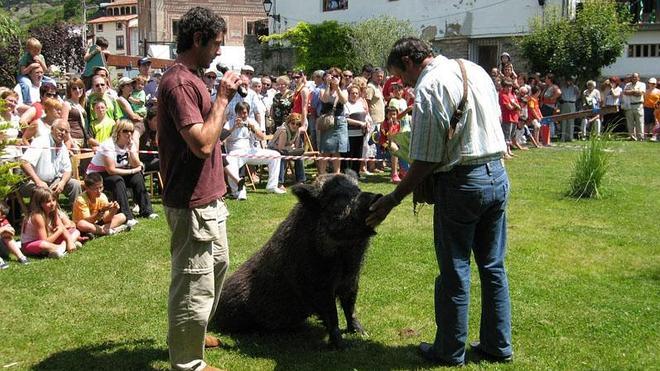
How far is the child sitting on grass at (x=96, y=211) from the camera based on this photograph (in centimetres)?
865

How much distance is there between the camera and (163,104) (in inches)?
150

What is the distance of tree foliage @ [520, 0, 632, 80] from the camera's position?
908 inches

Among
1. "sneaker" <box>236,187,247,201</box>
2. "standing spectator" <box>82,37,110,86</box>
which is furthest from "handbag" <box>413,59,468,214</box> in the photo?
"standing spectator" <box>82,37,110,86</box>

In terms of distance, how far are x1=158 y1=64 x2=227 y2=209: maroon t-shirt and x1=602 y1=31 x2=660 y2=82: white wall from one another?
2742cm

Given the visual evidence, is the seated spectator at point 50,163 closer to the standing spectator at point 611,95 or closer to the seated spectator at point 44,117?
the seated spectator at point 44,117

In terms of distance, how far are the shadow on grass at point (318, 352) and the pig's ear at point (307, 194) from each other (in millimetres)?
1164

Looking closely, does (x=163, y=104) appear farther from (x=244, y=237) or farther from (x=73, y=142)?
(x=73, y=142)

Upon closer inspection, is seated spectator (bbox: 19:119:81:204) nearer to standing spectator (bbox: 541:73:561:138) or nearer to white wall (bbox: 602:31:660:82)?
standing spectator (bbox: 541:73:561:138)

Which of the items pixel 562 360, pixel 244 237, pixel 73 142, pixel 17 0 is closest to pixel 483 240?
pixel 562 360

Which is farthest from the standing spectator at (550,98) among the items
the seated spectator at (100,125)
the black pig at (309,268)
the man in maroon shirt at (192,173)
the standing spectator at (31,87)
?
the man in maroon shirt at (192,173)

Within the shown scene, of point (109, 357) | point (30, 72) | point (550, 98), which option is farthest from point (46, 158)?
point (550, 98)

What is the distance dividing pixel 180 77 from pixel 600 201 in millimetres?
8832

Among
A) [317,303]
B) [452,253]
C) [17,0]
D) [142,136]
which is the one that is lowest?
[317,303]

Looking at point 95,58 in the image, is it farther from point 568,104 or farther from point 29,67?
point 568,104
